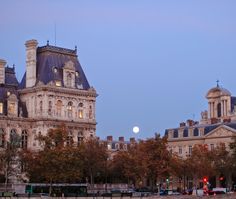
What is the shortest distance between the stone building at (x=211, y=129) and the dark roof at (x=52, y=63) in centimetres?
3193

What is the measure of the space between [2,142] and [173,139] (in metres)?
49.2

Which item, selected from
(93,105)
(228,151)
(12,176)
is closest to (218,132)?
(228,151)

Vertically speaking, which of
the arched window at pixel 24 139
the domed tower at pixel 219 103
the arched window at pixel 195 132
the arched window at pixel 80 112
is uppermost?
the domed tower at pixel 219 103

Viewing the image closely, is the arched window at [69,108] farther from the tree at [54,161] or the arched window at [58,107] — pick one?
the tree at [54,161]

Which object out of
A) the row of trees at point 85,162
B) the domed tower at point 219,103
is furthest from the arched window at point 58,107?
the domed tower at point 219,103

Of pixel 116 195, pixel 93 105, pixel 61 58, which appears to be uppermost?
pixel 61 58

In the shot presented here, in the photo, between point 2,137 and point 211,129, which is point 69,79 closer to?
point 2,137

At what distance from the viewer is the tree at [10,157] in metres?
103

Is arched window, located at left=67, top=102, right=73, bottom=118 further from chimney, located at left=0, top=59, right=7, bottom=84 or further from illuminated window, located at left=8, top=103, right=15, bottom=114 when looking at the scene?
chimney, located at left=0, top=59, right=7, bottom=84

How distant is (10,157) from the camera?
10319cm

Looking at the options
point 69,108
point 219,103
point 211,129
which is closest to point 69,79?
point 69,108

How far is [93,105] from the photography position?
4970 inches

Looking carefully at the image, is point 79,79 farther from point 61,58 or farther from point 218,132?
point 218,132

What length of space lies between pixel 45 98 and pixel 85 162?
1495 cm
